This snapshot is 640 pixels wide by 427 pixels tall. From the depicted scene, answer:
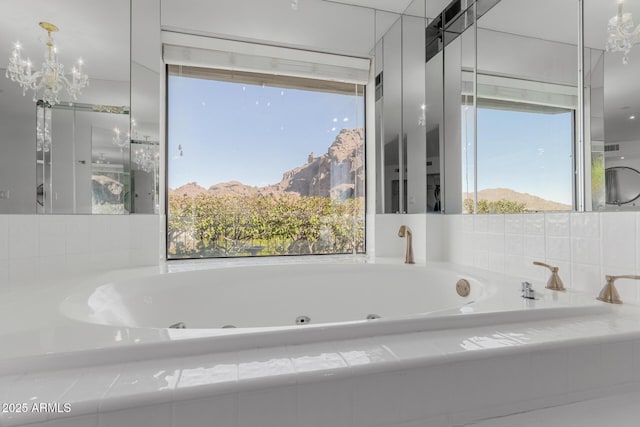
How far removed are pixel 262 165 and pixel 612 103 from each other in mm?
2073

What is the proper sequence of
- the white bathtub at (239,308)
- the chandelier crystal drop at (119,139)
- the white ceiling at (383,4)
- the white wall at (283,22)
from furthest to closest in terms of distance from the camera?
the white ceiling at (383,4)
the white wall at (283,22)
the chandelier crystal drop at (119,139)
the white bathtub at (239,308)

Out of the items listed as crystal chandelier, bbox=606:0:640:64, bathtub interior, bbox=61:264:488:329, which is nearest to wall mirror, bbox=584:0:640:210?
crystal chandelier, bbox=606:0:640:64

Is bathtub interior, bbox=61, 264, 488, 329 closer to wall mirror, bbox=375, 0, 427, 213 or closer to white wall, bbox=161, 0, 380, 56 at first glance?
wall mirror, bbox=375, 0, 427, 213

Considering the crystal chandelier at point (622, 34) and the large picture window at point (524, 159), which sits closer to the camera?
the crystal chandelier at point (622, 34)

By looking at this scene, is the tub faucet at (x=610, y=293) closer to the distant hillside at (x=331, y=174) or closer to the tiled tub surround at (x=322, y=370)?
the tiled tub surround at (x=322, y=370)

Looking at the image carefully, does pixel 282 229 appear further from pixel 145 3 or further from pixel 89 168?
pixel 145 3

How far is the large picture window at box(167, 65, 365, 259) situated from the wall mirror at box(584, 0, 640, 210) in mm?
1609

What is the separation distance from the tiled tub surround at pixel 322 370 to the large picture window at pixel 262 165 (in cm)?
143

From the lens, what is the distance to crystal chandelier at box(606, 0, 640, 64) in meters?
1.06

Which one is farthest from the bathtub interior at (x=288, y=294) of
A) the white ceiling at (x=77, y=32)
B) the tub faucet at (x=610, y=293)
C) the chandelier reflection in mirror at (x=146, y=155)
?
the white ceiling at (x=77, y=32)

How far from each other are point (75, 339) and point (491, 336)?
1112mm

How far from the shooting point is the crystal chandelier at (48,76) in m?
1.53

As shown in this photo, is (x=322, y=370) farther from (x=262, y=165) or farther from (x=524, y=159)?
(x=262, y=165)

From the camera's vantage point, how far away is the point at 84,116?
5.59 feet
